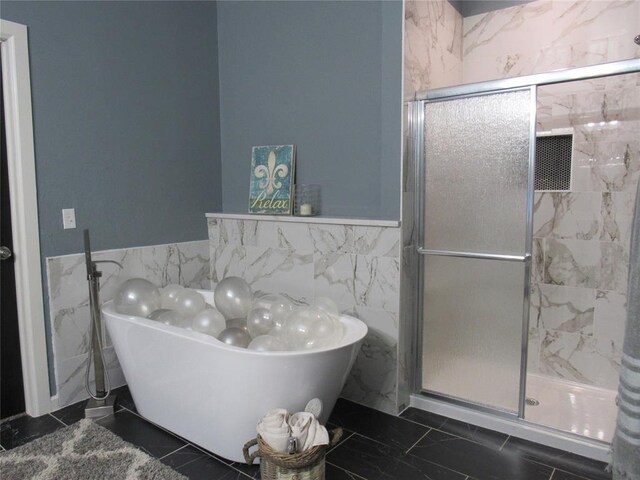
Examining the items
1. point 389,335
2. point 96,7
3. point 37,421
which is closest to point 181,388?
point 37,421

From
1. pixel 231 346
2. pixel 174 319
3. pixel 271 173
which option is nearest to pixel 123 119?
pixel 271 173

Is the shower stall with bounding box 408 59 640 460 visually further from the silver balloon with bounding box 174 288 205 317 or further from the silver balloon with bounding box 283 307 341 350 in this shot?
the silver balloon with bounding box 174 288 205 317

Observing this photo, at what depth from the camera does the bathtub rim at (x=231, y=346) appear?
1915 mm

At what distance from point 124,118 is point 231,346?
1783mm

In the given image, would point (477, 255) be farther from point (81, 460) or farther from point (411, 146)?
point (81, 460)

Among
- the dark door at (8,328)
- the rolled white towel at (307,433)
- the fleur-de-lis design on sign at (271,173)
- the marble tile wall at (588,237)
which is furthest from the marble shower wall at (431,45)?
the dark door at (8,328)

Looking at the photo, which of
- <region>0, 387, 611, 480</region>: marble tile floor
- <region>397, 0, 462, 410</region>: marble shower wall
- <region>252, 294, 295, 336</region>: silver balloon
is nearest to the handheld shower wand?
<region>0, 387, 611, 480</region>: marble tile floor

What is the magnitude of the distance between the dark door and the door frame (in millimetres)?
25

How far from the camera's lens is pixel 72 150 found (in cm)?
267

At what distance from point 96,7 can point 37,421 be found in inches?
94.8

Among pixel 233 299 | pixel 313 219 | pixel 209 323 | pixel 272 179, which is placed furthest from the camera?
pixel 272 179

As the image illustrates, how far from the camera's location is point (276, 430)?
1773 millimetres

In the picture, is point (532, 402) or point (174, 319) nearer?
point (174, 319)

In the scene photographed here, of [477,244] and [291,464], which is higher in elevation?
[477,244]
